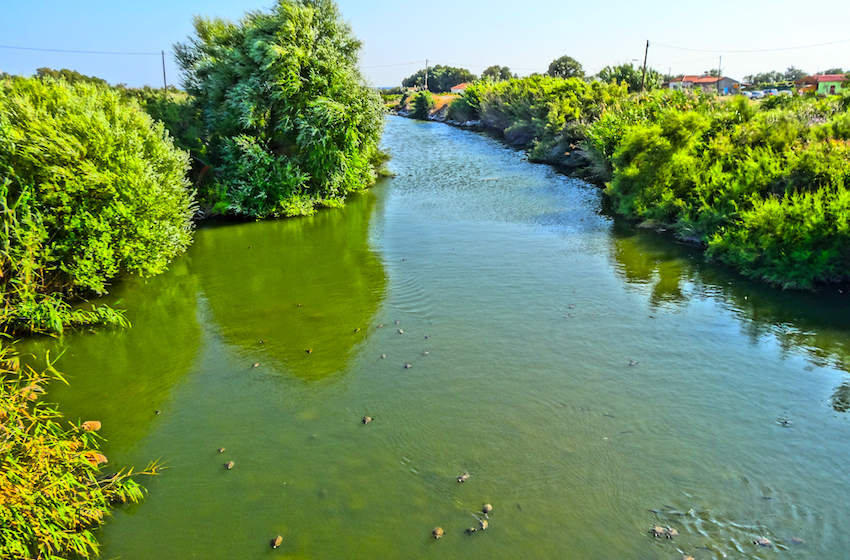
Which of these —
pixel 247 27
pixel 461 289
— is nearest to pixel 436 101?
pixel 247 27

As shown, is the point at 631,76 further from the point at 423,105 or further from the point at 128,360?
the point at 128,360

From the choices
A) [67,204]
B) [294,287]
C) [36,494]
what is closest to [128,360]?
[67,204]

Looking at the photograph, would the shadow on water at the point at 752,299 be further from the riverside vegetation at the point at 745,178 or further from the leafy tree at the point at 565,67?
the leafy tree at the point at 565,67

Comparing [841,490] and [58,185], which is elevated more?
[58,185]

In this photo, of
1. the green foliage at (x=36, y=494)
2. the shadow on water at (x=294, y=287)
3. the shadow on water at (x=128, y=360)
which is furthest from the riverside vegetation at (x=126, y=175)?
the shadow on water at (x=294, y=287)

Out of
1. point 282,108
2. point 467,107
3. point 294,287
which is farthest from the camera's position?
point 467,107

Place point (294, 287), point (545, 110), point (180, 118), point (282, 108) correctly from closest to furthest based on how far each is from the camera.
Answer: point (294, 287) < point (282, 108) < point (180, 118) < point (545, 110)

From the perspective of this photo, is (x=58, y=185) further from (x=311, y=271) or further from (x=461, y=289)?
(x=461, y=289)

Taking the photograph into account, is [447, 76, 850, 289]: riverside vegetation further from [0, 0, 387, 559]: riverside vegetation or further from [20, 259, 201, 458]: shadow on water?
[20, 259, 201, 458]: shadow on water

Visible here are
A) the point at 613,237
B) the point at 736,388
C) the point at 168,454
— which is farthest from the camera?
the point at 613,237
